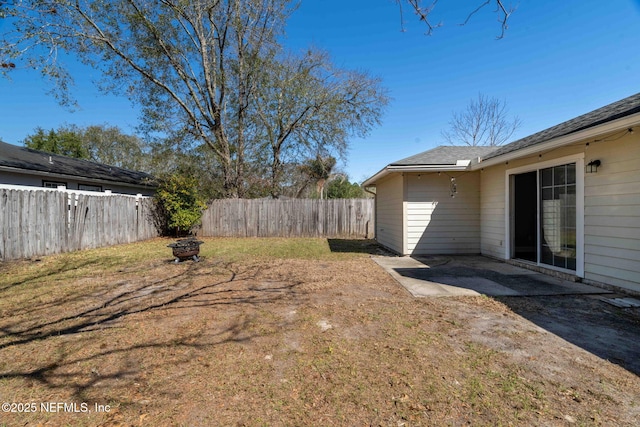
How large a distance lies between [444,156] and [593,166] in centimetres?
368

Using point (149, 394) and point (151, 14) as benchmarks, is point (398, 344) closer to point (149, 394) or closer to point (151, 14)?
point (149, 394)

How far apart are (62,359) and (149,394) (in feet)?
3.67

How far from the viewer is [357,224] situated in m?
13.7

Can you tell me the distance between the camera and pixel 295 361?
2.46 m

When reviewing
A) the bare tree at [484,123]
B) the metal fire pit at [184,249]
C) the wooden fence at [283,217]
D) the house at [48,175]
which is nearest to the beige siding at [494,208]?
the wooden fence at [283,217]

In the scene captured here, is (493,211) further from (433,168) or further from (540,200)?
(433,168)

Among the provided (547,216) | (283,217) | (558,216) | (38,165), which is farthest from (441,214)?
(38,165)

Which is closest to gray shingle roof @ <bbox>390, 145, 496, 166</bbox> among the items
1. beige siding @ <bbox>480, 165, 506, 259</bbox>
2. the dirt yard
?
beige siding @ <bbox>480, 165, 506, 259</bbox>

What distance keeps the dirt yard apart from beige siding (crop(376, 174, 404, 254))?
407 centimetres

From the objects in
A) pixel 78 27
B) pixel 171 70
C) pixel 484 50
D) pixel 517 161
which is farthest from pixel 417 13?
pixel 171 70

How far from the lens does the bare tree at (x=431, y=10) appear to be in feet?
7.56

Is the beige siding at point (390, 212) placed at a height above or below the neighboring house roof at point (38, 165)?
below

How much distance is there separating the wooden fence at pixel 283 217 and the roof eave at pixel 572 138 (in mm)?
7369

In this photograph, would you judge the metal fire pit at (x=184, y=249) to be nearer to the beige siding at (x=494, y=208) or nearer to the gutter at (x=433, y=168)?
the gutter at (x=433, y=168)
